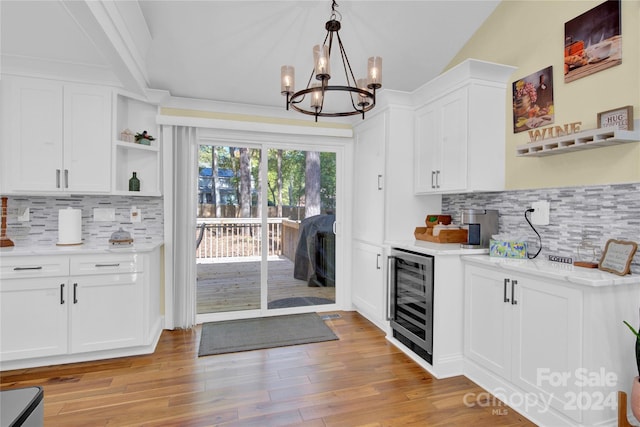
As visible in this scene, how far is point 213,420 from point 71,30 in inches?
120

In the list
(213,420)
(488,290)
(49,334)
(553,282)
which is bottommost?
(213,420)

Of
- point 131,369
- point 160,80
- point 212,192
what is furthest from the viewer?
point 212,192

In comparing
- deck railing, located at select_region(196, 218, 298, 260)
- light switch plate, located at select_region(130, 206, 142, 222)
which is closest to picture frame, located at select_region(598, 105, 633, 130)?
deck railing, located at select_region(196, 218, 298, 260)

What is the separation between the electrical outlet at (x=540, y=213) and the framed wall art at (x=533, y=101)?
1.98 feet

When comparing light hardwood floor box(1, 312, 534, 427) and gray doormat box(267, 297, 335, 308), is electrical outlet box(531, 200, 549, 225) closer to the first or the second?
light hardwood floor box(1, 312, 534, 427)

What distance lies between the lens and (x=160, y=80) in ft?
11.0

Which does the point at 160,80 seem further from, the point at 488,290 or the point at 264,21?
the point at 488,290

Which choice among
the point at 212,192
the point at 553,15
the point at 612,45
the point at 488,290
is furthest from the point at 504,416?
the point at 212,192

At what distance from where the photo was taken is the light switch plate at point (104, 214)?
3.44 m

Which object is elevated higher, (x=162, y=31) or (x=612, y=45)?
(x=162, y=31)

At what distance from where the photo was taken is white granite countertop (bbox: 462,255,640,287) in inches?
70.2

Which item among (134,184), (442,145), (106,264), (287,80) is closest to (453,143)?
(442,145)

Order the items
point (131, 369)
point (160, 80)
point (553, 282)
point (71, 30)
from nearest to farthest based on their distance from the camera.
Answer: point (553, 282) → point (71, 30) → point (131, 369) → point (160, 80)

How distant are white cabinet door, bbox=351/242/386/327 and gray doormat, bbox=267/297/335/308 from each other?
15.8 inches
